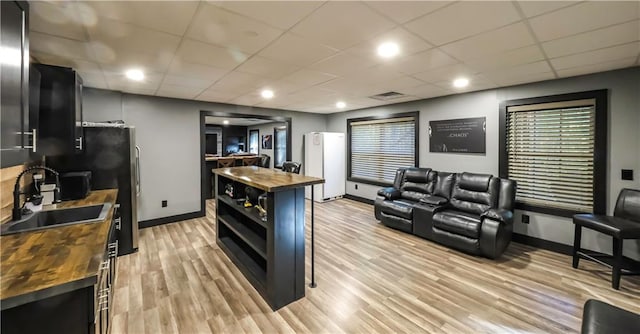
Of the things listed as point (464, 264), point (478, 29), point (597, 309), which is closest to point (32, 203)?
point (478, 29)

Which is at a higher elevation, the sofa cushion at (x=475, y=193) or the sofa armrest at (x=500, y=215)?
the sofa cushion at (x=475, y=193)

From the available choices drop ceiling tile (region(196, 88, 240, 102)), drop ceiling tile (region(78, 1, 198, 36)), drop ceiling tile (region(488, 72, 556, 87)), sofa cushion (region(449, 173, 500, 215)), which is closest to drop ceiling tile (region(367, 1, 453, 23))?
drop ceiling tile (region(78, 1, 198, 36))

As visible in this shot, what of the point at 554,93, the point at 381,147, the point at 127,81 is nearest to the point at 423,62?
the point at 554,93

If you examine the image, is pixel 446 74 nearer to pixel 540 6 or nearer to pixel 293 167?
pixel 540 6

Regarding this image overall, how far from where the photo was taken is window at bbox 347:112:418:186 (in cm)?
554

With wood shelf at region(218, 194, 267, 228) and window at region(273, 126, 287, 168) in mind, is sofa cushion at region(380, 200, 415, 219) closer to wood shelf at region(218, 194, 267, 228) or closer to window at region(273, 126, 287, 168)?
wood shelf at region(218, 194, 267, 228)

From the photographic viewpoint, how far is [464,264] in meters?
3.24

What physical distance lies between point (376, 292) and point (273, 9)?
263 cm

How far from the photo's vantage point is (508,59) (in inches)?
108

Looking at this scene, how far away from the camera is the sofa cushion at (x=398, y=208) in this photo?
422cm

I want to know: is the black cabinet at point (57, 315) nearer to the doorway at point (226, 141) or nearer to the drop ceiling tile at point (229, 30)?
the drop ceiling tile at point (229, 30)

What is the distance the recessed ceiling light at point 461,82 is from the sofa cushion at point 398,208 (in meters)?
1.95

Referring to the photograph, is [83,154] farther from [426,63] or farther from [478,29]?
[478,29]

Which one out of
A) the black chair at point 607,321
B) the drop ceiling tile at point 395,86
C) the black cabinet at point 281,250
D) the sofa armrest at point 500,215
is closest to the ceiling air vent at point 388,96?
the drop ceiling tile at point 395,86
